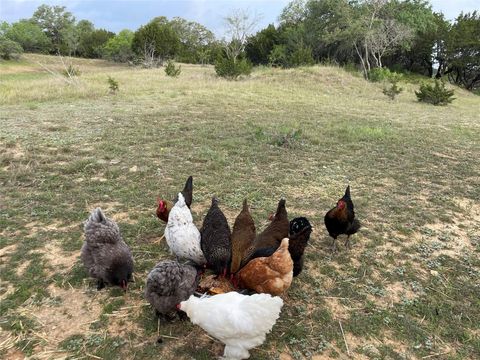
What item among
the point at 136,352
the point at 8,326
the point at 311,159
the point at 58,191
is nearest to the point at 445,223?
the point at 311,159

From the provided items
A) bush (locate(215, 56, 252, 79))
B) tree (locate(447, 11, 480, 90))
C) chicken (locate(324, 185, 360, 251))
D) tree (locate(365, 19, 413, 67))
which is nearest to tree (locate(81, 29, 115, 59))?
bush (locate(215, 56, 252, 79))

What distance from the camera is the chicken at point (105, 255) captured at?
10.6ft

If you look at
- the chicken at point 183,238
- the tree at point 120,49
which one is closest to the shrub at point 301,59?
the tree at point 120,49

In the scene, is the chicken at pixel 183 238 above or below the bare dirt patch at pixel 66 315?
above

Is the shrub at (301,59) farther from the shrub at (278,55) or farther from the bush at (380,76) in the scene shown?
the shrub at (278,55)

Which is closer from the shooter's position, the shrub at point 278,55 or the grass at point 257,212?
the grass at point 257,212

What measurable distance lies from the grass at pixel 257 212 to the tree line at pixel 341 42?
12.4m

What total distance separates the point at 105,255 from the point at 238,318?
145cm

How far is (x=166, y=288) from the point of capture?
2.79 m

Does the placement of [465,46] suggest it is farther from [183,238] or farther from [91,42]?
[91,42]

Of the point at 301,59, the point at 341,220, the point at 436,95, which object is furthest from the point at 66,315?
the point at 301,59

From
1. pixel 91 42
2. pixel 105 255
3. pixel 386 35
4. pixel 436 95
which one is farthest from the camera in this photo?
pixel 91 42

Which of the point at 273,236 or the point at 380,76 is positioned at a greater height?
the point at 380,76

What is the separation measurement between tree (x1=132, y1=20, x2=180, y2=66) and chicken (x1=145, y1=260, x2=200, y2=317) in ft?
119
